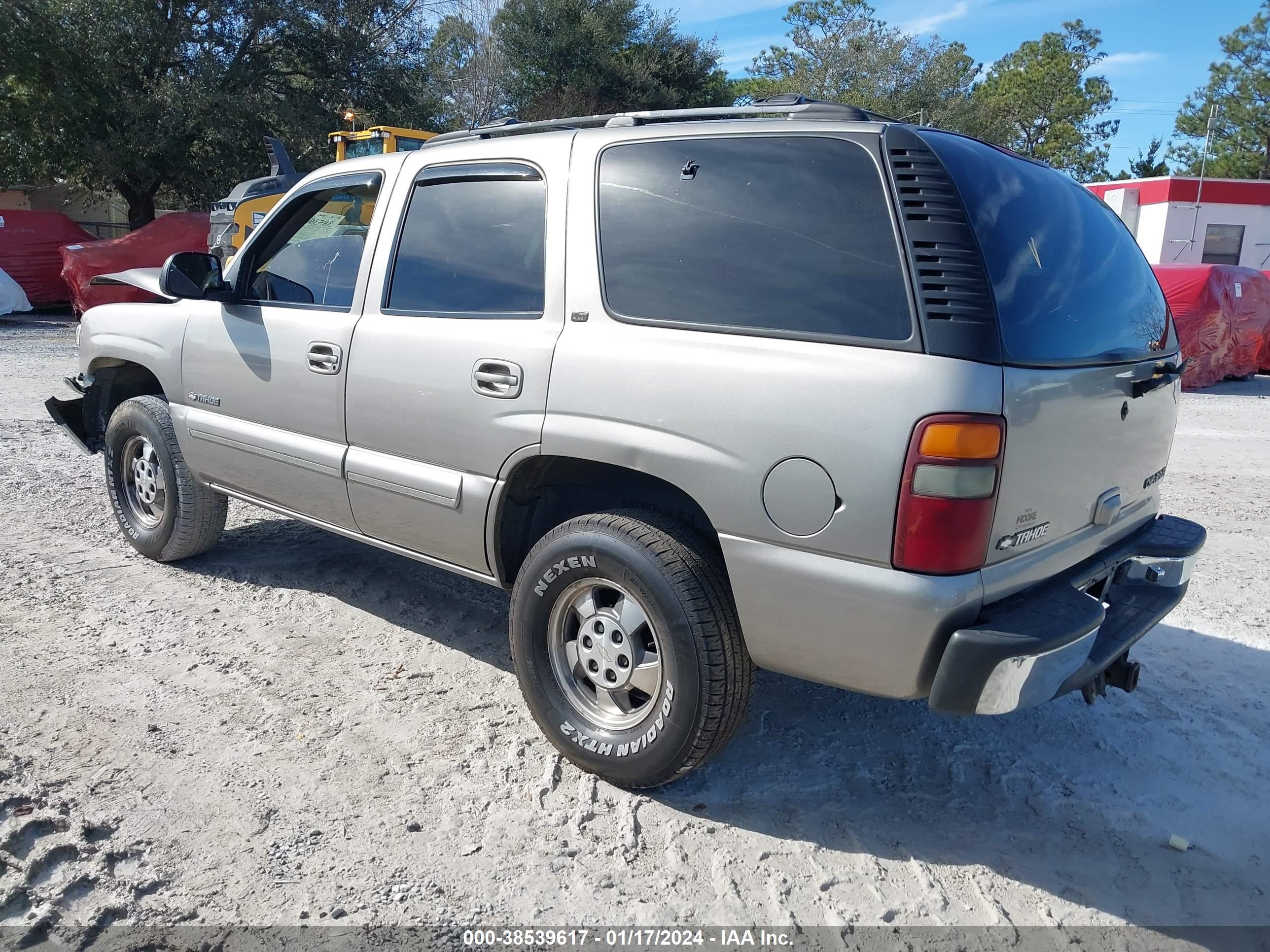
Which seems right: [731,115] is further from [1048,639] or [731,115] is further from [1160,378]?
[1048,639]

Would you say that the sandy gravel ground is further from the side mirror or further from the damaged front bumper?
the side mirror

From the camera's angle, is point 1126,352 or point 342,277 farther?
point 342,277

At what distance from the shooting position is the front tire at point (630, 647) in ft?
9.35

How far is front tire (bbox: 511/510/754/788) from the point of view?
2.85 m

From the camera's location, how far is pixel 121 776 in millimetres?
3119

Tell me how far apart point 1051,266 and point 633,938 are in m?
2.19

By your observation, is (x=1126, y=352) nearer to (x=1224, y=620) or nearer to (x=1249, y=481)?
(x=1224, y=620)

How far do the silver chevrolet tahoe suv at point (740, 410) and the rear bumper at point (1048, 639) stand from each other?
0.01m

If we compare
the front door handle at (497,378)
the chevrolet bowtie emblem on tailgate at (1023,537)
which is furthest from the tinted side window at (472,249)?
the chevrolet bowtie emblem on tailgate at (1023,537)

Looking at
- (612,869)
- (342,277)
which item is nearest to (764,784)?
(612,869)

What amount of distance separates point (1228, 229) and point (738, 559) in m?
31.2

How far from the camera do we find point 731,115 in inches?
119

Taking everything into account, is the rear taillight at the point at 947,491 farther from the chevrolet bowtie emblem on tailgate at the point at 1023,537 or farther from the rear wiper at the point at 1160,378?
the rear wiper at the point at 1160,378

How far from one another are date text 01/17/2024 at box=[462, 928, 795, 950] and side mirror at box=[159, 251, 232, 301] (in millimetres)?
2990
